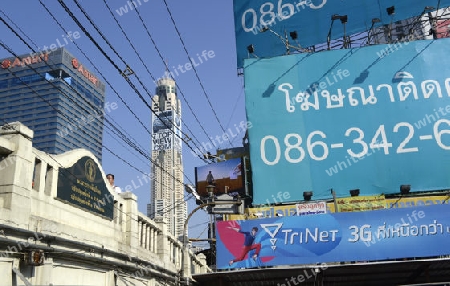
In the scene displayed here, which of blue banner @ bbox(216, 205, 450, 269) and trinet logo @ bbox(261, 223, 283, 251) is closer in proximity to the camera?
blue banner @ bbox(216, 205, 450, 269)

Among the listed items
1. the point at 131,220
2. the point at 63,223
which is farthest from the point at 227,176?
the point at 63,223

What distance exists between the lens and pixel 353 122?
21.6 meters

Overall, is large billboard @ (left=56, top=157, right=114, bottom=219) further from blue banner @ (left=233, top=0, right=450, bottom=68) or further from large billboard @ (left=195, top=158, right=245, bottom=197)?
large billboard @ (left=195, top=158, right=245, bottom=197)

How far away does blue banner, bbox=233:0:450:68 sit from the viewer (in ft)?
80.1

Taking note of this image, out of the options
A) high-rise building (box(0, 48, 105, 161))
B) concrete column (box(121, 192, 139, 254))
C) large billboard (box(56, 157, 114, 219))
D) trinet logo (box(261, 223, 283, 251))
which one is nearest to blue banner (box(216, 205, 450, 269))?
trinet logo (box(261, 223, 283, 251))

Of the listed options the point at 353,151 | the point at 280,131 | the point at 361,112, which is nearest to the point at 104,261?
the point at 280,131

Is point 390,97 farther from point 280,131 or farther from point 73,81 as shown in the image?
point 73,81

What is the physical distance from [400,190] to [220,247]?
9961 millimetres

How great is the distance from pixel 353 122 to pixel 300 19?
7684 millimetres

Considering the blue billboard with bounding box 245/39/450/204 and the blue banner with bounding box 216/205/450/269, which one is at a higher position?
the blue billboard with bounding box 245/39/450/204

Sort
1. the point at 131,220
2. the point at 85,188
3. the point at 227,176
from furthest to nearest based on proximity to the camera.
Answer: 1. the point at 227,176
2. the point at 131,220
3. the point at 85,188

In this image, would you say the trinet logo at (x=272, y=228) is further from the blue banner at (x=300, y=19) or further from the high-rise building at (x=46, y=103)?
the high-rise building at (x=46, y=103)

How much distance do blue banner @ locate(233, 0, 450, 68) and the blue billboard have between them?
2.78 m

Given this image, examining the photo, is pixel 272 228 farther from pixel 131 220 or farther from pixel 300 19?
pixel 300 19
